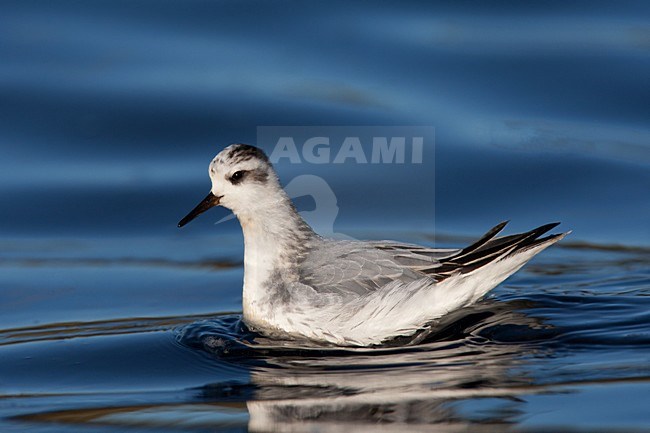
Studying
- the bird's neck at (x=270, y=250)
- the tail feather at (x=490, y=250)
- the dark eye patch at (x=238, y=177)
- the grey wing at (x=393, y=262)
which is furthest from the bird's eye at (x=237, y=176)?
the tail feather at (x=490, y=250)

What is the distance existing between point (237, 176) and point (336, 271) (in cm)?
97

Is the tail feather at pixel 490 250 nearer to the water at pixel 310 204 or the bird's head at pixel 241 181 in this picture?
the water at pixel 310 204

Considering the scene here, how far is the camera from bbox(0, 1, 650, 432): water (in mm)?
6629

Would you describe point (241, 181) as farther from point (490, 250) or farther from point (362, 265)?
point (490, 250)

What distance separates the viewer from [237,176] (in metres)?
8.01

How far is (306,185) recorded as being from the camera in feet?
34.9

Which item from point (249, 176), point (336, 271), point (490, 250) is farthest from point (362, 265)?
point (249, 176)

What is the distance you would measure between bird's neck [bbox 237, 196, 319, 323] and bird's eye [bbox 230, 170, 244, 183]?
0.26 metres

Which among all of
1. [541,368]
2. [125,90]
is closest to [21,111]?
[125,90]

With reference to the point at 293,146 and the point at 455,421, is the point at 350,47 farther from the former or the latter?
the point at 455,421

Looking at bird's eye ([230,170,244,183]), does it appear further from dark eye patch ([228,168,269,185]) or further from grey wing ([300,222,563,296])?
grey wing ([300,222,563,296])

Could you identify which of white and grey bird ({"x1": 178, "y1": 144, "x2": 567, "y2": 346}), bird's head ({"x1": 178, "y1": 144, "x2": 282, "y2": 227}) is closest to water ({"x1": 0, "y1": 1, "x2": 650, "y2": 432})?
white and grey bird ({"x1": 178, "y1": 144, "x2": 567, "y2": 346})

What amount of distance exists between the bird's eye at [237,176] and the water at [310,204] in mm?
1067

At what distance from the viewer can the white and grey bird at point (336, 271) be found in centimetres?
777
